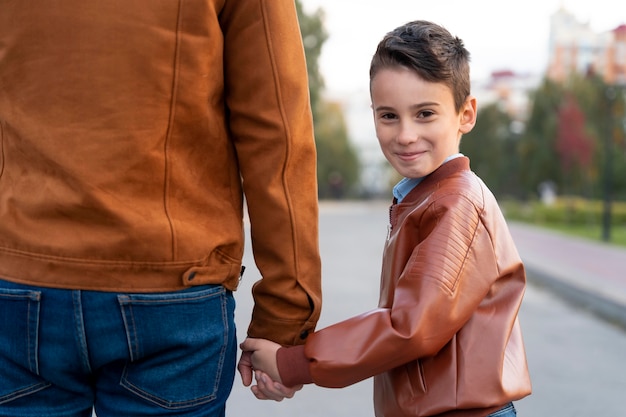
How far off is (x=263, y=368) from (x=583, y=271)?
10.6 meters

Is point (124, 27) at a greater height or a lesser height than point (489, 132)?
greater

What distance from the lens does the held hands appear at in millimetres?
1745

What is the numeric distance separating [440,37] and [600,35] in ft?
265

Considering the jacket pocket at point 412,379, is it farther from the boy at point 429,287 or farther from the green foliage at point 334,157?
the green foliage at point 334,157

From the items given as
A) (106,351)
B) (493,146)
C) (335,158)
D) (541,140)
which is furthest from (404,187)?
(335,158)

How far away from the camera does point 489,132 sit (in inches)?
1842

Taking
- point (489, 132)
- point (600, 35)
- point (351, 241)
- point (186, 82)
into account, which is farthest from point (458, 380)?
point (600, 35)

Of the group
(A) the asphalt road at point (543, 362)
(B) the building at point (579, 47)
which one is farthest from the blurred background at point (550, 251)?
(B) the building at point (579, 47)

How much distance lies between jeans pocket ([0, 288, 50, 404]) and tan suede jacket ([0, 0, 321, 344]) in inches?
1.7

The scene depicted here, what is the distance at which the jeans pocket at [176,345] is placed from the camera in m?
1.43

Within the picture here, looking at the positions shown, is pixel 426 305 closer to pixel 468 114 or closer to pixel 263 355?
pixel 263 355

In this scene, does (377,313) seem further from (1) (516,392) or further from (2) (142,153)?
(2) (142,153)

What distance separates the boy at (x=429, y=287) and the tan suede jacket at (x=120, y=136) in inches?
13.2

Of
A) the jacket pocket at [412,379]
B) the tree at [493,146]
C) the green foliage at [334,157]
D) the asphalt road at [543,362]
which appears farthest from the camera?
the green foliage at [334,157]
